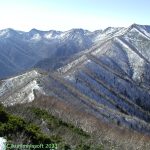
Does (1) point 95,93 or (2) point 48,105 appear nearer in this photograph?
(2) point 48,105

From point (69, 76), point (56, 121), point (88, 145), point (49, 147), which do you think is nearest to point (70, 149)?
point (49, 147)

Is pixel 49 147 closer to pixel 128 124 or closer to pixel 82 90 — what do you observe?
pixel 128 124

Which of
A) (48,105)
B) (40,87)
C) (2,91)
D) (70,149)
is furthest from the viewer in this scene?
(2,91)

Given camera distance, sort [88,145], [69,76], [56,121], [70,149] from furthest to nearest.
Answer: [69,76], [56,121], [88,145], [70,149]

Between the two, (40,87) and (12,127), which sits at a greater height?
(12,127)

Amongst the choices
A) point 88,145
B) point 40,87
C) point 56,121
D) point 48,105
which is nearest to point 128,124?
point 40,87

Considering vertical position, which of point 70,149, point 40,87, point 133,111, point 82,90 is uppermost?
point 70,149

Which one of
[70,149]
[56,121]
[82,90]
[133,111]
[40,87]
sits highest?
[70,149]

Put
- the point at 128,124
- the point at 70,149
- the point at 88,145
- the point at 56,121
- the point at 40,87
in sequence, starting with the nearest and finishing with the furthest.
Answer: the point at 70,149 < the point at 88,145 < the point at 56,121 < the point at 40,87 < the point at 128,124

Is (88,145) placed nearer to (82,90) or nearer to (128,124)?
(128,124)

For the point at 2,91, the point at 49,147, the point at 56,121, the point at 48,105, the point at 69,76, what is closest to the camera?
the point at 49,147
